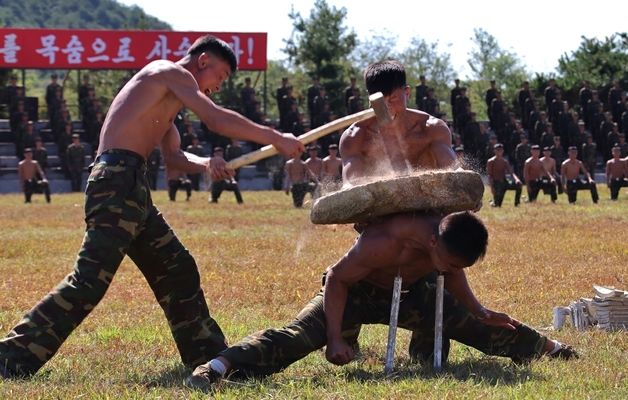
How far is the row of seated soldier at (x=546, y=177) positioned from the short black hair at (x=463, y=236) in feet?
68.6

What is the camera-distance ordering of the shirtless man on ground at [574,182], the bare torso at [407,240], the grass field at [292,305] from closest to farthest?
the grass field at [292,305] → the bare torso at [407,240] → the shirtless man on ground at [574,182]

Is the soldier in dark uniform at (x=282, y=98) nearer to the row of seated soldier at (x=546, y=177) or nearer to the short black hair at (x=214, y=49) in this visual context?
the row of seated soldier at (x=546, y=177)

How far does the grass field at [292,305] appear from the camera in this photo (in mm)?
5594

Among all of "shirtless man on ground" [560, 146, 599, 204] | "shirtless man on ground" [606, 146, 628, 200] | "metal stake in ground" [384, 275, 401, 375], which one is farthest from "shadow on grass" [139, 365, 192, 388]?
"shirtless man on ground" [606, 146, 628, 200]

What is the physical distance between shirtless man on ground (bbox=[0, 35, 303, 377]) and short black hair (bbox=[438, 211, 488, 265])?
2.42 feet

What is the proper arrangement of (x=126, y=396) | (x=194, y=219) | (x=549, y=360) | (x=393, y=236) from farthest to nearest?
(x=194, y=219) < (x=549, y=360) < (x=393, y=236) < (x=126, y=396)

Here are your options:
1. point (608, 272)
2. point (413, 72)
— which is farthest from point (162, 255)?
point (413, 72)

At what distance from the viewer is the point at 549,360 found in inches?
246

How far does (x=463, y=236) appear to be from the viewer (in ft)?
18.5

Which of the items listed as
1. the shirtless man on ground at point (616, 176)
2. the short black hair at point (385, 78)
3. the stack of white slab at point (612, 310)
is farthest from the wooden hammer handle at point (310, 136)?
the shirtless man on ground at point (616, 176)

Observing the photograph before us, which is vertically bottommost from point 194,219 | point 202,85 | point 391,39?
point 194,219

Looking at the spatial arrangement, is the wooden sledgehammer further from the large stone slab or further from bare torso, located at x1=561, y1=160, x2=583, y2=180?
bare torso, located at x1=561, y1=160, x2=583, y2=180

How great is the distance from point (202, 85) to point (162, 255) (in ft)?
2.75

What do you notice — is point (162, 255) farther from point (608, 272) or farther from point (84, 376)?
point (608, 272)
